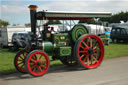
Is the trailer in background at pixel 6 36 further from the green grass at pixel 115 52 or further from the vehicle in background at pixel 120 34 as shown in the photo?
the vehicle in background at pixel 120 34

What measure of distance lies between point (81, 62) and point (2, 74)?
286 cm

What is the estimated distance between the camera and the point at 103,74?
6.45 m

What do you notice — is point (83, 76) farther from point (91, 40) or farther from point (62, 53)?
point (91, 40)

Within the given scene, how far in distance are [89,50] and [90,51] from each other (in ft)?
0.18

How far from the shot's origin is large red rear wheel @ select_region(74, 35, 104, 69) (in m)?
7.13

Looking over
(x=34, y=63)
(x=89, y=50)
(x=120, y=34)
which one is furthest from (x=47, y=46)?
(x=120, y=34)

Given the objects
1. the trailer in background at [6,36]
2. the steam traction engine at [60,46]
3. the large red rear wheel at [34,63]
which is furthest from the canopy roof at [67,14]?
the trailer in background at [6,36]

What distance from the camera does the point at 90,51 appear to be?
24.3 feet

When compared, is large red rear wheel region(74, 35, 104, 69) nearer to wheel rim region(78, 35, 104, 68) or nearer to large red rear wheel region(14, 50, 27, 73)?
wheel rim region(78, 35, 104, 68)

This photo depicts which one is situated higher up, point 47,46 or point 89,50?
point 47,46

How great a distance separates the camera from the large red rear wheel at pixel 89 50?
7129 mm

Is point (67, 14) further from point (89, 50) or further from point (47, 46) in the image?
point (89, 50)

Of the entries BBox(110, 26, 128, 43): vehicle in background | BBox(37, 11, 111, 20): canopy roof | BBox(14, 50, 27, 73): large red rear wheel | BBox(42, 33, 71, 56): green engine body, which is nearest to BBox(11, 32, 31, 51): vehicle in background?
BBox(14, 50, 27, 73): large red rear wheel

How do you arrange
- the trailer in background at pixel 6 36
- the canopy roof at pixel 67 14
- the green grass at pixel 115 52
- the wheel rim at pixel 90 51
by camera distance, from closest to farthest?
the canopy roof at pixel 67 14 → the wheel rim at pixel 90 51 → the green grass at pixel 115 52 → the trailer in background at pixel 6 36
